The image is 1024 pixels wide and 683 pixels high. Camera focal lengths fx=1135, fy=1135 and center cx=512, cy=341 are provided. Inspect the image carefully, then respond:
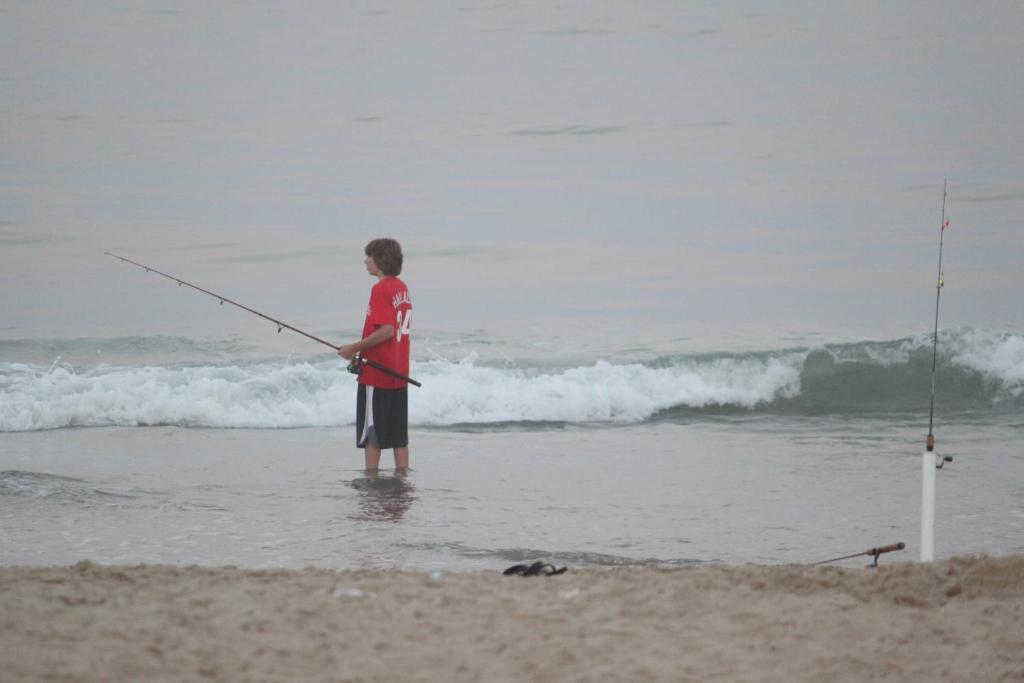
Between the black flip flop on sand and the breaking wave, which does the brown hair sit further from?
the breaking wave

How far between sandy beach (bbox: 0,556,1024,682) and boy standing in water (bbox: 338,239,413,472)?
2.56m

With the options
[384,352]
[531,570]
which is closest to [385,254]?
[384,352]

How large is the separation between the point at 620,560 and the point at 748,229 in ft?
53.5

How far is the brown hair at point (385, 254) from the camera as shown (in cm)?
702

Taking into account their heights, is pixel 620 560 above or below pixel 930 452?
below

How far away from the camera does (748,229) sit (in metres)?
21.2

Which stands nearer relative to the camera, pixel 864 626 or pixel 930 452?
pixel 864 626

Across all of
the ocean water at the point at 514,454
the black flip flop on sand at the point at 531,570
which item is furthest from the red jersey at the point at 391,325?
the black flip flop on sand at the point at 531,570

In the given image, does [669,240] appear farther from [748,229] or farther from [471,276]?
[471,276]

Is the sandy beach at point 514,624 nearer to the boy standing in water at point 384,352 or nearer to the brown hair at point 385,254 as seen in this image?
the boy standing in water at point 384,352

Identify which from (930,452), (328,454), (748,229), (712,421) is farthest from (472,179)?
(930,452)

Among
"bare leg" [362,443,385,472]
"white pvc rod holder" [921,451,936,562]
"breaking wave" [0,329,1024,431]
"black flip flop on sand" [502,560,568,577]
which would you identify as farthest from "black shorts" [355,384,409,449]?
"breaking wave" [0,329,1024,431]

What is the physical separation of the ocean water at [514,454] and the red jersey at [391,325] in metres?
0.77

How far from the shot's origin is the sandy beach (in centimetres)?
331
